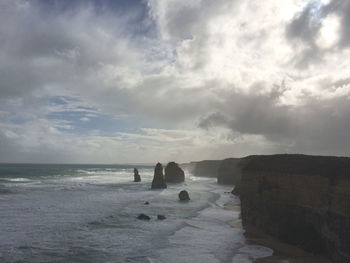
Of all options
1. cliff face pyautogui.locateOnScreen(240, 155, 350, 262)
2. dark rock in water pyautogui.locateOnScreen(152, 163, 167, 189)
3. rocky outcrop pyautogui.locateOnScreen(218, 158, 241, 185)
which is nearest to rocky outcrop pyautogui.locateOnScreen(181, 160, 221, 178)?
rocky outcrop pyautogui.locateOnScreen(218, 158, 241, 185)

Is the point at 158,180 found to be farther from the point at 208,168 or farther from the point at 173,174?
the point at 208,168

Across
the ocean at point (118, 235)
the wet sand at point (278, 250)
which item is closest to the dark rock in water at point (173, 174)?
the ocean at point (118, 235)

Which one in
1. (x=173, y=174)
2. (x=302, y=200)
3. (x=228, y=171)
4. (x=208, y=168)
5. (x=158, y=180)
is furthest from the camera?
(x=208, y=168)

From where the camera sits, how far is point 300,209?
67.4ft

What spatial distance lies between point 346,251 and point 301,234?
4.59m

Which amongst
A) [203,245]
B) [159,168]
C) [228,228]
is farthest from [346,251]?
[159,168]

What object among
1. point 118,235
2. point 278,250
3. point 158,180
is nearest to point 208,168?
point 158,180

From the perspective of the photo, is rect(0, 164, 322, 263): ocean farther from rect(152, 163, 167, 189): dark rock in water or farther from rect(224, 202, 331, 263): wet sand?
rect(152, 163, 167, 189): dark rock in water

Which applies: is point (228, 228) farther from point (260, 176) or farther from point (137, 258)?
point (137, 258)

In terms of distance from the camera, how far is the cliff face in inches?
663

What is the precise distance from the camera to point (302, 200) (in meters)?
20.5

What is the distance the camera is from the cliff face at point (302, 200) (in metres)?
16.8

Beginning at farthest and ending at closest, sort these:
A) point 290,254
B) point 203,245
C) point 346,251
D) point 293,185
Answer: point 293,185 → point 203,245 → point 290,254 → point 346,251

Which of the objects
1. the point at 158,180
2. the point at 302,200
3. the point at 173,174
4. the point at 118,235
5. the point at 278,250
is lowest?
the point at 278,250
